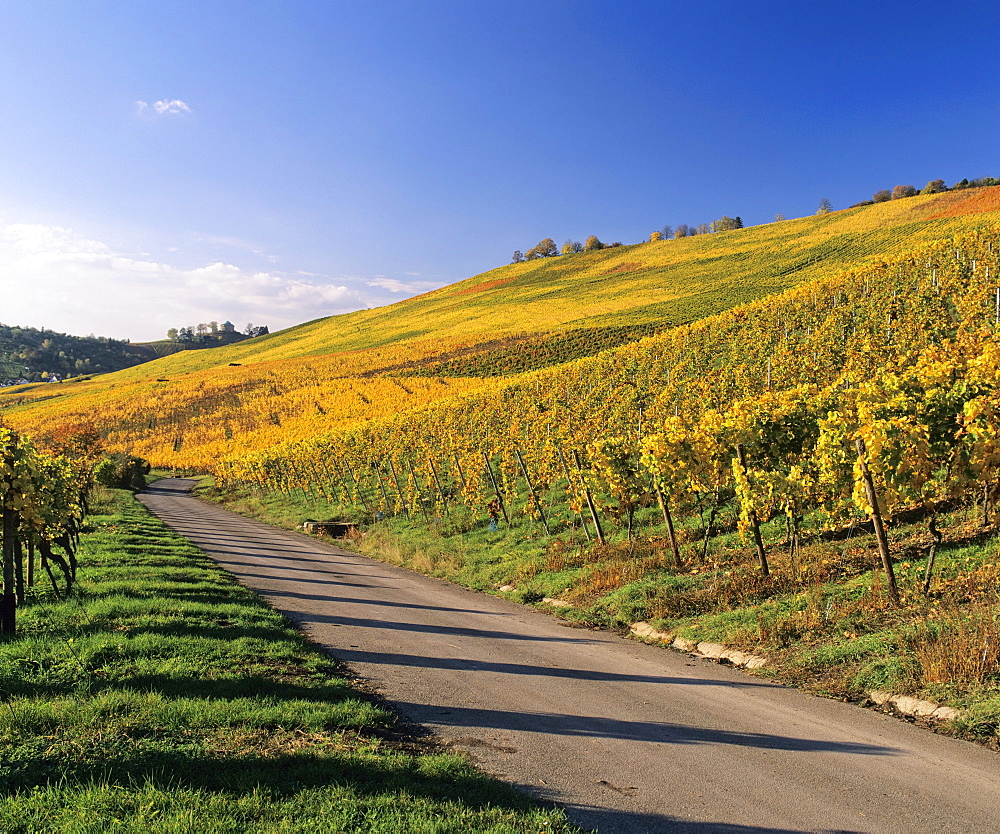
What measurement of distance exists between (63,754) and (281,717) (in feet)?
6.38

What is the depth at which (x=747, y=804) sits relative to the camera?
5.17 m

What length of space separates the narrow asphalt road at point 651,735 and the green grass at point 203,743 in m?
0.77

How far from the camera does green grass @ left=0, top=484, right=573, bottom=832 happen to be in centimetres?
439

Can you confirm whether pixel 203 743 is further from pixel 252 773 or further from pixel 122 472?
pixel 122 472

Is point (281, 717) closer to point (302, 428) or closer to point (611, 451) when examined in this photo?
point (611, 451)

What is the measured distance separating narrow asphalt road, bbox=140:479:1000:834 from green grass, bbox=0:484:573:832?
77 centimetres

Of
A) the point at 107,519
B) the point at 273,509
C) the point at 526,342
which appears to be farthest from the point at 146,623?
the point at 526,342

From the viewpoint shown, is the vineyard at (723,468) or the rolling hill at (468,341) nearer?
the vineyard at (723,468)

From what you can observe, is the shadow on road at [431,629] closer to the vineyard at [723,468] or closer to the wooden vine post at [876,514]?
the vineyard at [723,468]

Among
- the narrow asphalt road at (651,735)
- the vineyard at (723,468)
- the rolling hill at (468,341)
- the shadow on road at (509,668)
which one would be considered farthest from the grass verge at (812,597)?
the rolling hill at (468,341)

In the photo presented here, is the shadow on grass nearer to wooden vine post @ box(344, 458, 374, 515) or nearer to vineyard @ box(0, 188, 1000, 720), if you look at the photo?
vineyard @ box(0, 188, 1000, 720)

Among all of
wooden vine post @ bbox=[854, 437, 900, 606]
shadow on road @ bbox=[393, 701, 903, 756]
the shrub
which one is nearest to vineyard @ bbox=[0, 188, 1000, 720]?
wooden vine post @ bbox=[854, 437, 900, 606]

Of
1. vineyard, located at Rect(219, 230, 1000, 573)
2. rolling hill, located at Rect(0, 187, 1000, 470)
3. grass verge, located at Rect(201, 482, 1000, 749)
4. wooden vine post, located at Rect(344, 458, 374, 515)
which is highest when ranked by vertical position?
rolling hill, located at Rect(0, 187, 1000, 470)

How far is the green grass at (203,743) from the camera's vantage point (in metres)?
4.39
